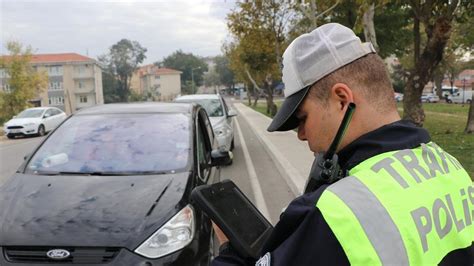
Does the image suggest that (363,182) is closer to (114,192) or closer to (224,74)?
(114,192)

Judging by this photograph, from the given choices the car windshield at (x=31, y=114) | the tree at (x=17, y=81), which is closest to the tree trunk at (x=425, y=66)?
the car windshield at (x=31, y=114)

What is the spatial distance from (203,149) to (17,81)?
3404 centimetres

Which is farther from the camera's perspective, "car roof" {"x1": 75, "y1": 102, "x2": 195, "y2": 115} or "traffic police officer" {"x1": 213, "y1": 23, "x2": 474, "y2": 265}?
"car roof" {"x1": 75, "y1": 102, "x2": 195, "y2": 115}

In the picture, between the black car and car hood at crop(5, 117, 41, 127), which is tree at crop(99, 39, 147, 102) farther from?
the black car

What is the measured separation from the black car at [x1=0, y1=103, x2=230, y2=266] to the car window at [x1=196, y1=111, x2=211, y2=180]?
16 mm

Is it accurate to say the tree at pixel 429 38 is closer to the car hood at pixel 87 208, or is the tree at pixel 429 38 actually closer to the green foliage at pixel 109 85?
the car hood at pixel 87 208

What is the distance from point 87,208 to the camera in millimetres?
3295

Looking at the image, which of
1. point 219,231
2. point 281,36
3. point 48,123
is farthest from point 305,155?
point 48,123

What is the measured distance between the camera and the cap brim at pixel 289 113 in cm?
128

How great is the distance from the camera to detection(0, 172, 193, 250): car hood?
3.00m

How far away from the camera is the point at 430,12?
32.7 feet

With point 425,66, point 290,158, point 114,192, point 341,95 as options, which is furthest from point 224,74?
point 341,95

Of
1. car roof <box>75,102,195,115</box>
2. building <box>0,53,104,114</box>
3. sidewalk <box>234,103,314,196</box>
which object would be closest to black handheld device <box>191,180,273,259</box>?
car roof <box>75,102,195,115</box>

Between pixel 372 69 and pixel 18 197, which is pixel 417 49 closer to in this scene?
pixel 18 197
